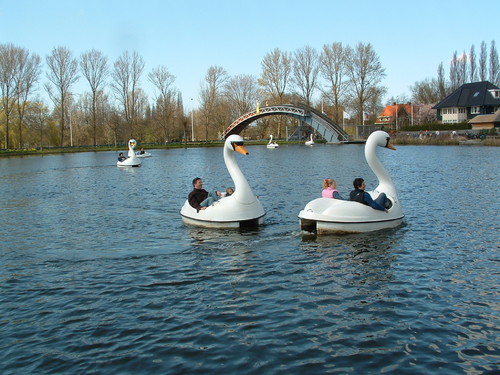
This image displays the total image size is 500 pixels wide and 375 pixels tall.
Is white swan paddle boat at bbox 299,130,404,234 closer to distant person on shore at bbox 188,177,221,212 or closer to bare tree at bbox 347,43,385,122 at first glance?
distant person on shore at bbox 188,177,221,212

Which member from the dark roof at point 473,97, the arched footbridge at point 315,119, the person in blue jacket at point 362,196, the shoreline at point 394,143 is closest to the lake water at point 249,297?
the person in blue jacket at point 362,196

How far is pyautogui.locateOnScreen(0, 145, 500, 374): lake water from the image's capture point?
22.2 ft

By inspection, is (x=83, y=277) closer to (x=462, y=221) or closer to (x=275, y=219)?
(x=275, y=219)

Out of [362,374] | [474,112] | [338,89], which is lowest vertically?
[362,374]

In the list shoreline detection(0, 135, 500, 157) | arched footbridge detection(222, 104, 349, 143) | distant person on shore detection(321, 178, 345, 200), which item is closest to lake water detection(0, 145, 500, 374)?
distant person on shore detection(321, 178, 345, 200)

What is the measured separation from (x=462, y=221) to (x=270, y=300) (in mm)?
9291

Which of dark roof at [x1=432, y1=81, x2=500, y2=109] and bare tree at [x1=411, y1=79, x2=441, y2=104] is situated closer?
dark roof at [x1=432, y1=81, x2=500, y2=109]

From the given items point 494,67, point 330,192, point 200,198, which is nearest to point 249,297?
point 330,192

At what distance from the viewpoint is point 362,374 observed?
247 inches

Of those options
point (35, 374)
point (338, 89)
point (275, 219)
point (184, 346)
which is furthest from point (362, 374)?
point (338, 89)

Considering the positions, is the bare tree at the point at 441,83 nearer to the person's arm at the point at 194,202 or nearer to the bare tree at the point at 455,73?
the bare tree at the point at 455,73

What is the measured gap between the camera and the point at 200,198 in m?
15.0

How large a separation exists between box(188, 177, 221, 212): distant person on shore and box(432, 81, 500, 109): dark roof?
84.4 m

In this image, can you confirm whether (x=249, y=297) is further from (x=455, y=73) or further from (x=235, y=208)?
(x=455, y=73)
